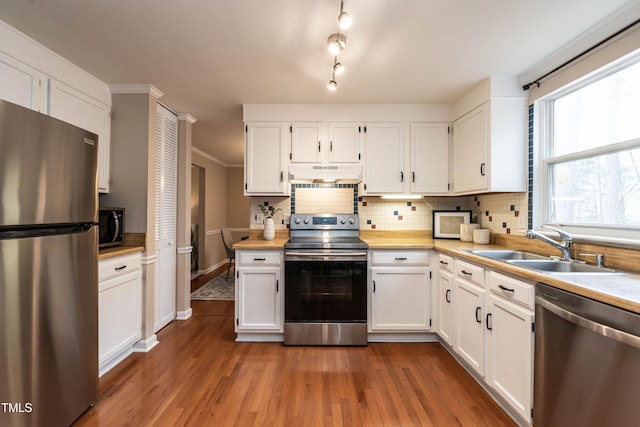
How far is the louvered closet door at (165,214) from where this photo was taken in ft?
9.01

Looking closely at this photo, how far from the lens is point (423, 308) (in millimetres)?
2539

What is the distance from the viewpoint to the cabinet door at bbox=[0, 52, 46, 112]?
1655 mm

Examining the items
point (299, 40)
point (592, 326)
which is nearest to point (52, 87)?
point (299, 40)

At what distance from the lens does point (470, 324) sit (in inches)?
78.9

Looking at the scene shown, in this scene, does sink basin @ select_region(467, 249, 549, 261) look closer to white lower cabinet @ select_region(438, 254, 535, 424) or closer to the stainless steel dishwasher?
white lower cabinet @ select_region(438, 254, 535, 424)

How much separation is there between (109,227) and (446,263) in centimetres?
278

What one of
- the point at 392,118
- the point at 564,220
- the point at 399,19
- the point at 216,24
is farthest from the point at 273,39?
the point at 564,220

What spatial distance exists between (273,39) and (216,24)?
13.5 inches

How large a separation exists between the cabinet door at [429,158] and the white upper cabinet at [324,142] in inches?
24.5

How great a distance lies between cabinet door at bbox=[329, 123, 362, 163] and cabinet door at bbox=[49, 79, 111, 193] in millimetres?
2024

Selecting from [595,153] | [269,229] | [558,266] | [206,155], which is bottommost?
[558,266]

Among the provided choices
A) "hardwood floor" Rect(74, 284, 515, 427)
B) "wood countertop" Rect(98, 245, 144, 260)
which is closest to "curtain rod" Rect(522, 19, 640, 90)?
"hardwood floor" Rect(74, 284, 515, 427)

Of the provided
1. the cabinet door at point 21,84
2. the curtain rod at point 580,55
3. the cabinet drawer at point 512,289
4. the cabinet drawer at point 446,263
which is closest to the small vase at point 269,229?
the cabinet drawer at point 446,263

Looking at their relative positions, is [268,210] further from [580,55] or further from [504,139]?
[580,55]
